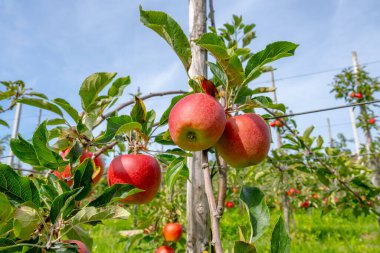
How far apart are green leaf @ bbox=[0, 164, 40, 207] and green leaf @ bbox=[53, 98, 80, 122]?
247mm

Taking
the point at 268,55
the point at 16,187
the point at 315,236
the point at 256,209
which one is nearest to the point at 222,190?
the point at 256,209

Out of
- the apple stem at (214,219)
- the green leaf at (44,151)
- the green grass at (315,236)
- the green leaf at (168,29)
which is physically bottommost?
the green grass at (315,236)

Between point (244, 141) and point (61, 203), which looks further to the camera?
point (244, 141)

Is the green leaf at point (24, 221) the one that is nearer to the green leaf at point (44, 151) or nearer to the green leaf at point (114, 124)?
the green leaf at point (44, 151)

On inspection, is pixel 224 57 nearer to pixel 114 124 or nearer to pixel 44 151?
pixel 114 124

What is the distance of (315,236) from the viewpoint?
4.13 meters

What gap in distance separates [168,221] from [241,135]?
1.45 m

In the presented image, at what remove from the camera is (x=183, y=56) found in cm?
72

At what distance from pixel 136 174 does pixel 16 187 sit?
0.28 m

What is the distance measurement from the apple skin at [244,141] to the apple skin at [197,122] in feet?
0.13

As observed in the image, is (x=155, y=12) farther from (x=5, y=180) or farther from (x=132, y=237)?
(x=132, y=237)

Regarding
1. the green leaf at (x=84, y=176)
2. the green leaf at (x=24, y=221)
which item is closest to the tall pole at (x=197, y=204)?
the green leaf at (x=84, y=176)

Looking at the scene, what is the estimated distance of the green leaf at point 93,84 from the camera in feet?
2.46

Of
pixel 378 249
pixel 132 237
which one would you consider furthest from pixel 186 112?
pixel 378 249
